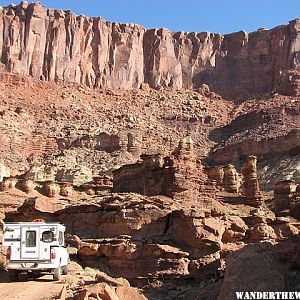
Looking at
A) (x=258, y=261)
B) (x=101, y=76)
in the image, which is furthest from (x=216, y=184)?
(x=101, y=76)

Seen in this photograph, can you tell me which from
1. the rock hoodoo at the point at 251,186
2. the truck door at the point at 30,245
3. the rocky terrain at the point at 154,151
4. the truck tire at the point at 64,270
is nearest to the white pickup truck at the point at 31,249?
the truck door at the point at 30,245

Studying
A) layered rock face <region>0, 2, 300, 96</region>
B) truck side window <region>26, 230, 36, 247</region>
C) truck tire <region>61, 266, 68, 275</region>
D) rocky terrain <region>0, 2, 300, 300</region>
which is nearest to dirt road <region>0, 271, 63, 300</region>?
rocky terrain <region>0, 2, 300, 300</region>

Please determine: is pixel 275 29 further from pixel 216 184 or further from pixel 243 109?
pixel 216 184

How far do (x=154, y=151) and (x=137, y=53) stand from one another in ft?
178

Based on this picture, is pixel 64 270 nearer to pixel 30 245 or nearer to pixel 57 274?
pixel 57 274

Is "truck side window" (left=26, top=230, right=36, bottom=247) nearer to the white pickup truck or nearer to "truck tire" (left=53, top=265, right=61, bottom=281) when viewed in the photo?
the white pickup truck

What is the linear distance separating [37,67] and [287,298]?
397 feet

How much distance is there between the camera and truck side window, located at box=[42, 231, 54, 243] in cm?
1727

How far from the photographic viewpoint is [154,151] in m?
96.6

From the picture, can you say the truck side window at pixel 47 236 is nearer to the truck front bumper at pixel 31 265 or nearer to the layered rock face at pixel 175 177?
the truck front bumper at pixel 31 265

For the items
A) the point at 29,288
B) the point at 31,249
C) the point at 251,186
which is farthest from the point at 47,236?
the point at 251,186

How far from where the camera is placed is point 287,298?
11.6 m

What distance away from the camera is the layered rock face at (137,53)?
13125 cm

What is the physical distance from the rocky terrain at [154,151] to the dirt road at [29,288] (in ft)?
1.12
